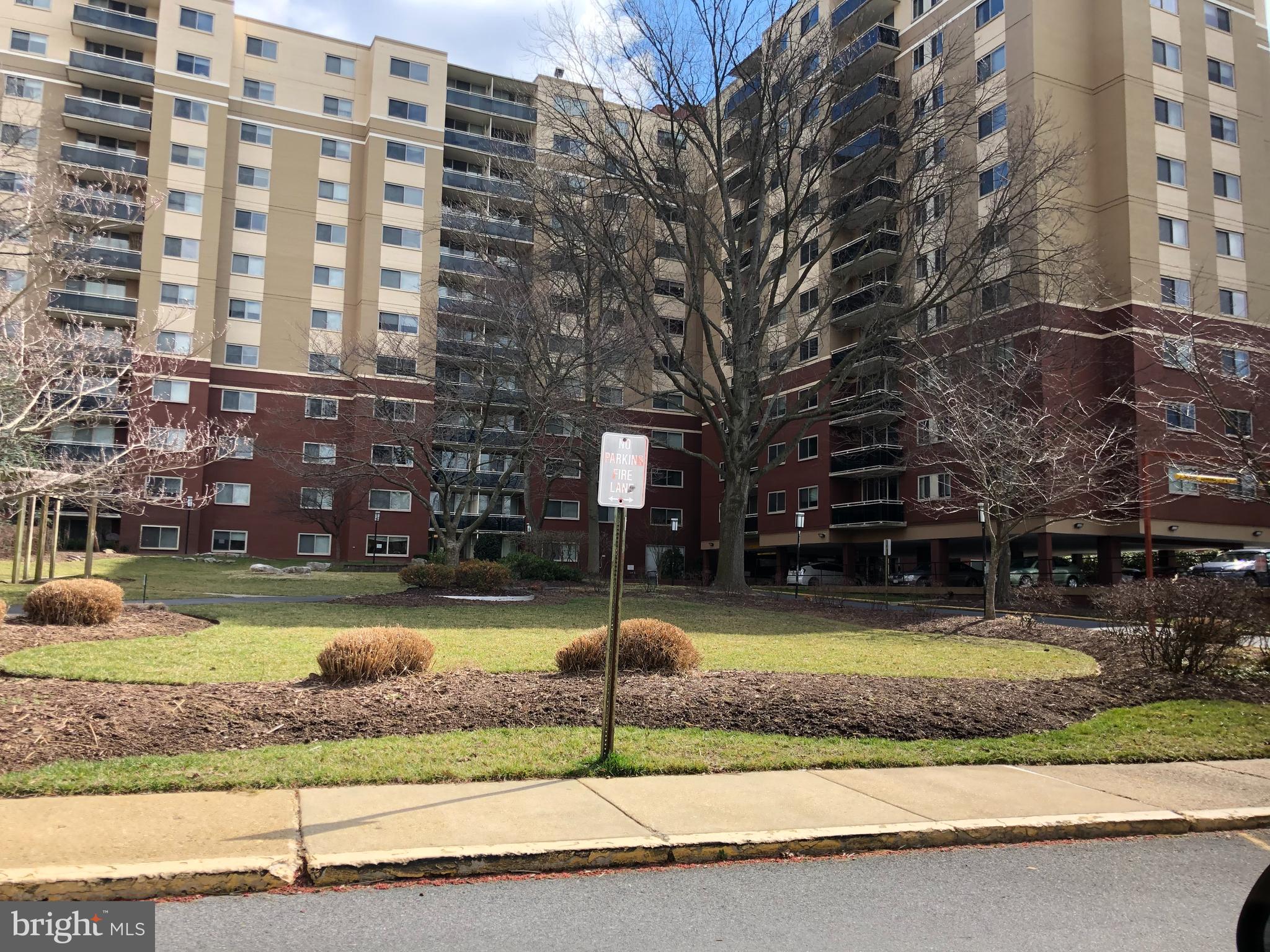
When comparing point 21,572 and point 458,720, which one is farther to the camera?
point 21,572

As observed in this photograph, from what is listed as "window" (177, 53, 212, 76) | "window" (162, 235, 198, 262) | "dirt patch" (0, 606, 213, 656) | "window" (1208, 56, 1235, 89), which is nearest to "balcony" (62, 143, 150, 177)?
"window" (162, 235, 198, 262)

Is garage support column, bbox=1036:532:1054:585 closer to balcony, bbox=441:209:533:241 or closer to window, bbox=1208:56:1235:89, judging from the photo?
window, bbox=1208:56:1235:89

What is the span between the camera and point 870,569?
52.3 metres

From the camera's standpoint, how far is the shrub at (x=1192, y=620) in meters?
12.6

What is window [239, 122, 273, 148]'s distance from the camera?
58656mm

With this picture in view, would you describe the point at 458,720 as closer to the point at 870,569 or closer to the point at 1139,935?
the point at 1139,935

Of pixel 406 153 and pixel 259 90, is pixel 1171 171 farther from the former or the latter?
pixel 259 90

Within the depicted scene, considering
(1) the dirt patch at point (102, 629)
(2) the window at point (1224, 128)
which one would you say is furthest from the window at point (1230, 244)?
(1) the dirt patch at point (102, 629)

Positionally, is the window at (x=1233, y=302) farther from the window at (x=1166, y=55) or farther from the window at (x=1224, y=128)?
the window at (x=1166, y=55)

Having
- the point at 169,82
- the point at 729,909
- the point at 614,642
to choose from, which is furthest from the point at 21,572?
the point at 169,82

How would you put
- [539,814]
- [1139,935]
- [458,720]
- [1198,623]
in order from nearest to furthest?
[1139,935] → [539,814] → [458,720] → [1198,623]

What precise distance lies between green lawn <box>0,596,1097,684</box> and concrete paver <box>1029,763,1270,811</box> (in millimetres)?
4591

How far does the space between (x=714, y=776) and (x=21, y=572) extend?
93.4ft

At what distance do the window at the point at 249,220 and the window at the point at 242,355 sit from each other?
7.38m
